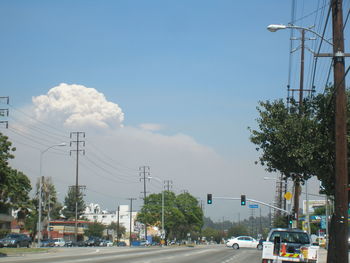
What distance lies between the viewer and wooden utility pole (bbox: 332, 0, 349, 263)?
63.2 feet

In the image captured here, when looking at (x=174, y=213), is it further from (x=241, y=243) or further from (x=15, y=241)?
(x=15, y=241)

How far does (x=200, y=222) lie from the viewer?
120m

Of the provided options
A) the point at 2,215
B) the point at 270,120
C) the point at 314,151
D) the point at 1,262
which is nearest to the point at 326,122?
the point at 314,151

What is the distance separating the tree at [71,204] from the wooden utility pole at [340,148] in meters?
130

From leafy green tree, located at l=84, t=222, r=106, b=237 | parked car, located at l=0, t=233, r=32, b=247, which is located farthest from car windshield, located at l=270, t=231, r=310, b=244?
leafy green tree, located at l=84, t=222, r=106, b=237

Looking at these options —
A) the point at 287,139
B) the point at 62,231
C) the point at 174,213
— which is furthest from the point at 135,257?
the point at 62,231

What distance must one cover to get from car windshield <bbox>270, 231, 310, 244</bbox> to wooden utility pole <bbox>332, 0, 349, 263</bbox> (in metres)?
1.61

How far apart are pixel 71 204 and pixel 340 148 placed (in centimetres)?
14009

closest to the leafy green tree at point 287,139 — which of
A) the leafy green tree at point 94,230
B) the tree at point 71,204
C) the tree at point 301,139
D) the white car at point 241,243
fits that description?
the tree at point 301,139

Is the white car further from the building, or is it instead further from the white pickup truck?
the building

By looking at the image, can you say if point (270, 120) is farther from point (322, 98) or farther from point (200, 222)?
point (200, 222)

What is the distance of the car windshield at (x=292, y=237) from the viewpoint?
21.0 meters

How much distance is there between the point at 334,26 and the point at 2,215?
176 ft

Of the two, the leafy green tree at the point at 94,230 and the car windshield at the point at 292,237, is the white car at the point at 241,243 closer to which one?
the car windshield at the point at 292,237
